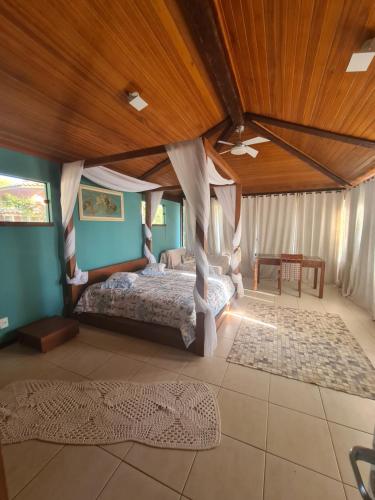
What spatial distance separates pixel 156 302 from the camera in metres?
2.63

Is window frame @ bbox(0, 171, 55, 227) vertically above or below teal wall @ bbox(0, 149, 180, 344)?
above

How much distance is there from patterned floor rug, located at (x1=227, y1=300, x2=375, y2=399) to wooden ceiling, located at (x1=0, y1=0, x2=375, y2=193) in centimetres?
256

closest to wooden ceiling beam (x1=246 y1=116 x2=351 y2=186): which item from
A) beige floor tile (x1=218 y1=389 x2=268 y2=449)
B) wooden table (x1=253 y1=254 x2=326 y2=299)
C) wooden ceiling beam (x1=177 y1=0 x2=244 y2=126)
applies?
wooden ceiling beam (x1=177 y1=0 x2=244 y2=126)

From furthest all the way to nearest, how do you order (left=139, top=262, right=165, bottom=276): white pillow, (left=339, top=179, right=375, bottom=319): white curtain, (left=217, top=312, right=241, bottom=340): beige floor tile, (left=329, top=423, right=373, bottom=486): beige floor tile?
(left=139, top=262, right=165, bottom=276): white pillow < (left=339, top=179, right=375, bottom=319): white curtain < (left=217, top=312, right=241, bottom=340): beige floor tile < (left=329, top=423, right=373, bottom=486): beige floor tile

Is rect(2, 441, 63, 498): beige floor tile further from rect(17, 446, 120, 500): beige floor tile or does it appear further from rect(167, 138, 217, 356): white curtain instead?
rect(167, 138, 217, 356): white curtain

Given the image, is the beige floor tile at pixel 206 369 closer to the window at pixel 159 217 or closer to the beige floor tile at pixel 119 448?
the beige floor tile at pixel 119 448

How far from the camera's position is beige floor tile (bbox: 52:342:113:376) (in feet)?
7.01

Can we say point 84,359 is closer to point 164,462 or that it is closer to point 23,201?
point 164,462

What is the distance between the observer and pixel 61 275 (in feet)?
10.1

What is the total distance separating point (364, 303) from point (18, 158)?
18.7 ft

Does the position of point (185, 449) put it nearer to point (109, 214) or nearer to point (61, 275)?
point (61, 275)

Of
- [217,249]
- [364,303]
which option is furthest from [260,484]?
[217,249]

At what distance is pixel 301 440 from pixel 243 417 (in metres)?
0.40

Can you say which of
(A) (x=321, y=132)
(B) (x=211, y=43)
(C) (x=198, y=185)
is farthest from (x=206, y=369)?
(A) (x=321, y=132)
